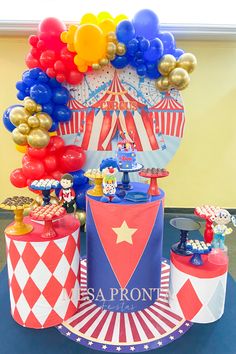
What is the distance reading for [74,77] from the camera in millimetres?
2863

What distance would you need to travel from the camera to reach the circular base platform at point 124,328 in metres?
1.83

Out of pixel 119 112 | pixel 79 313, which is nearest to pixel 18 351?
pixel 79 313

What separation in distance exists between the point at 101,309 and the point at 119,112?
5.78 feet

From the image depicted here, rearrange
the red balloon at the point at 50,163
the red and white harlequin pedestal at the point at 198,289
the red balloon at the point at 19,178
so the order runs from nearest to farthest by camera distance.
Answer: the red and white harlequin pedestal at the point at 198,289 → the red balloon at the point at 50,163 → the red balloon at the point at 19,178

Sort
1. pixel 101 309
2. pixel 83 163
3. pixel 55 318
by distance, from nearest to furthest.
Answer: pixel 55 318, pixel 101 309, pixel 83 163

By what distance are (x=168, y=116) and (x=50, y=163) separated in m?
1.17

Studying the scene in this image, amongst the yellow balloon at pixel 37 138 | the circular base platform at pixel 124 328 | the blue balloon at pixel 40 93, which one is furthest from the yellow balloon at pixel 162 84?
the circular base platform at pixel 124 328

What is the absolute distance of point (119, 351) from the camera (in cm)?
177

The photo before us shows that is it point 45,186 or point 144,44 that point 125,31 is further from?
point 45,186

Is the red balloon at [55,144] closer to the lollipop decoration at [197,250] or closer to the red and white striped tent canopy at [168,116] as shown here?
the red and white striped tent canopy at [168,116]

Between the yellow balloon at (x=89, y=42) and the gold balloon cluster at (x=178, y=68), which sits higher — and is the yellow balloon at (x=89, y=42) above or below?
above

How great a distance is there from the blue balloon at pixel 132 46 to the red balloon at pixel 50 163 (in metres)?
1.10

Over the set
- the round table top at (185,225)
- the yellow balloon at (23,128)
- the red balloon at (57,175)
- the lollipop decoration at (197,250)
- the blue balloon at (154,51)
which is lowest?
the lollipop decoration at (197,250)

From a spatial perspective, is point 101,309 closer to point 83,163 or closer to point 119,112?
point 83,163
